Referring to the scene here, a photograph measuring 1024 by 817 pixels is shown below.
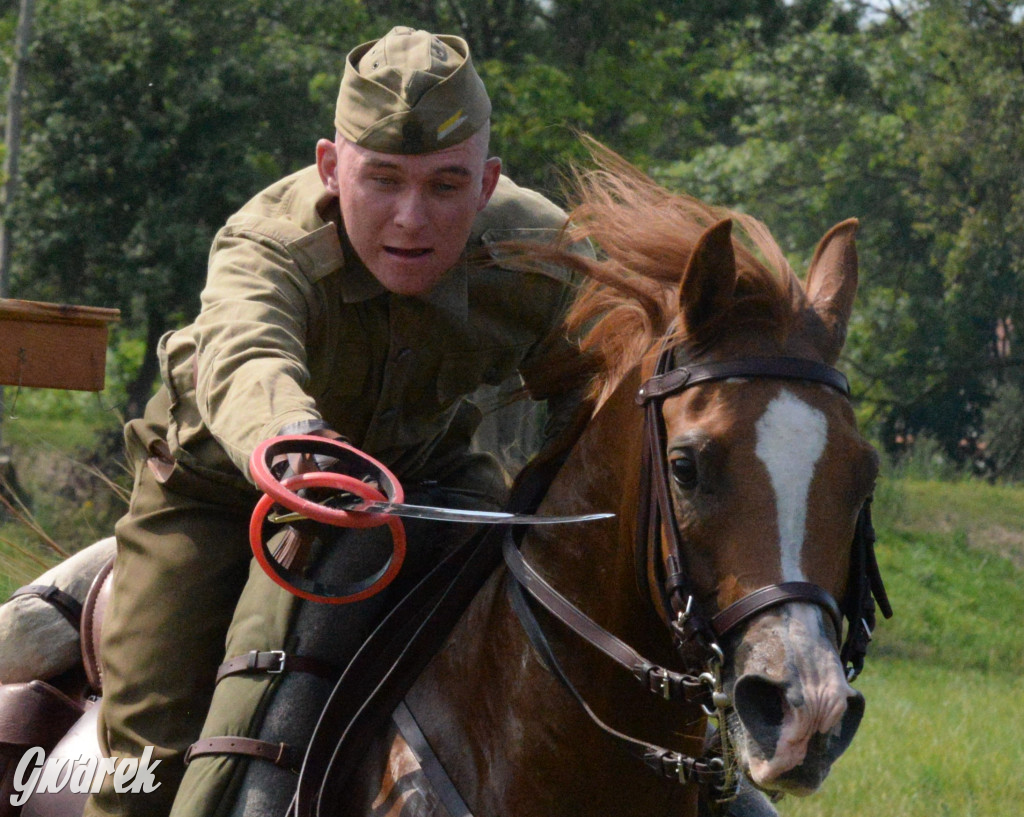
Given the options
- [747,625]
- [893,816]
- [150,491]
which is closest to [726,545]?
[747,625]

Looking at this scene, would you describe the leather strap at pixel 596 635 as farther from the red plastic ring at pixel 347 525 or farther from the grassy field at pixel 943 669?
the grassy field at pixel 943 669

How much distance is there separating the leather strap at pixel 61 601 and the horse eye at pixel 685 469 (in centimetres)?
216

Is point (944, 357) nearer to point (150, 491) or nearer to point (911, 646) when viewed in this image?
point (911, 646)

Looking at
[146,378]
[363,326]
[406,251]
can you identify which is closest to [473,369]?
[363,326]

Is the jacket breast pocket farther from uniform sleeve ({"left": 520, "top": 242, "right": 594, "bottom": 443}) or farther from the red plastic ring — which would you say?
the red plastic ring

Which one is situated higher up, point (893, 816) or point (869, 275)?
point (893, 816)

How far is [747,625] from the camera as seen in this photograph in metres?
2.34

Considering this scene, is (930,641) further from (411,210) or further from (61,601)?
(411,210)

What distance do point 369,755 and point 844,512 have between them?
122cm

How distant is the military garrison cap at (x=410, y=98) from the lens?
10.3ft

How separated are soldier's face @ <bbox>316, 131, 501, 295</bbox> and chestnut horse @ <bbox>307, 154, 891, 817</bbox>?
253 mm

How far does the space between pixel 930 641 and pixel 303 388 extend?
11.8 meters

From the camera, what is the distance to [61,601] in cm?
396

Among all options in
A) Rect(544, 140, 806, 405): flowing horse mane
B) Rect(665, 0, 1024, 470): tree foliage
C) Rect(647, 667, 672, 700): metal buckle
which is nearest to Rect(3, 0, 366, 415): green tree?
Rect(665, 0, 1024, 470): tree foliage
